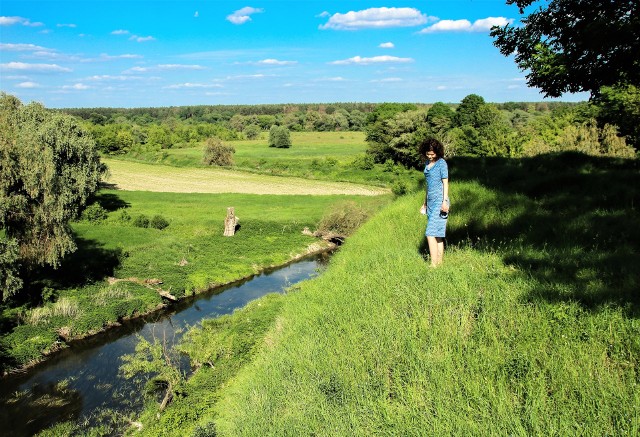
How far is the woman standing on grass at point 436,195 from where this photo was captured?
28.1 feet

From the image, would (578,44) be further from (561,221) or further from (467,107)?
(467,107)

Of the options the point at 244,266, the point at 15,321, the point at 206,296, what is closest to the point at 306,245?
the point at 244,266

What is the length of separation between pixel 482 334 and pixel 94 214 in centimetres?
4453

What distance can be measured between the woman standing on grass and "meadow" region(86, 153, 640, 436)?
0.55m

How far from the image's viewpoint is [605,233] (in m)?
8.09

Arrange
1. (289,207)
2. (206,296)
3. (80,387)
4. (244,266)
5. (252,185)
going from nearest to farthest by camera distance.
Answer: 1. (80,387)
2. (206,296)
3. (244,266)
4. (289,207)
5. (252,185)

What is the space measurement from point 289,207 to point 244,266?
Result: 20.5 metres

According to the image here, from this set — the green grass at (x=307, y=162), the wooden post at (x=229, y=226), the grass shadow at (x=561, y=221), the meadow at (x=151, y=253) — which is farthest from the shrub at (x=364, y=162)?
the grass shadow at (x=561, y=221)

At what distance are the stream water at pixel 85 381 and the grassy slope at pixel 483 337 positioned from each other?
6.97 meters

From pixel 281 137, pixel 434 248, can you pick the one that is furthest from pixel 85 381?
pixel 281 137

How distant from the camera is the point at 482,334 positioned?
6.15 m

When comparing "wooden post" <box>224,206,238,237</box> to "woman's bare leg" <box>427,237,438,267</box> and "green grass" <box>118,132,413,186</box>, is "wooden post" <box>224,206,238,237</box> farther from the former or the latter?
"woman's bare leg" <box>427,237,438,267</box>

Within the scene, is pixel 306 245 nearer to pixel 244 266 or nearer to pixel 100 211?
pixel 244 266

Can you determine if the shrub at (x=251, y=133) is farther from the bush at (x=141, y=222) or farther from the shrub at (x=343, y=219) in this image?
the shrub at (x=343, y=219)
